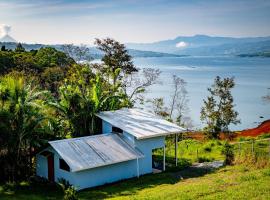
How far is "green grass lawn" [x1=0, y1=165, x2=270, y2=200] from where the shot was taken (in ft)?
45.2

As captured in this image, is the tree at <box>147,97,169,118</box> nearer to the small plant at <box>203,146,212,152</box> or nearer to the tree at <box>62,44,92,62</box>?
the small plant at <box>203,146,212,152</box>

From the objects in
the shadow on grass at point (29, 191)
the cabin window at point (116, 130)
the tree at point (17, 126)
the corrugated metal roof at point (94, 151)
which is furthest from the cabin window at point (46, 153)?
the cabin window at point (116, 130)

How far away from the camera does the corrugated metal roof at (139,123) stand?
873 inches

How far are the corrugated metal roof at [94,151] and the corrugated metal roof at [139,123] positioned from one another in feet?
2.92

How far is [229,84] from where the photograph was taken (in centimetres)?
4025

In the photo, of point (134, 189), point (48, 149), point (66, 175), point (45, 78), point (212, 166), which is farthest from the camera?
point (45, 78)

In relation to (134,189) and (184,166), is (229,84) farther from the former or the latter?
(134,189)

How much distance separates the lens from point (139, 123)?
23.7 metres

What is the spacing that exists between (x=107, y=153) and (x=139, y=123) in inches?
146

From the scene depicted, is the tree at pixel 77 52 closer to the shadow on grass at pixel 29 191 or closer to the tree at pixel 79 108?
the tree at pixel 79 108

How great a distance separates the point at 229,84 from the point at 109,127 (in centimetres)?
2043

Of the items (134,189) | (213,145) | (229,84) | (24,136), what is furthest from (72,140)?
(229,84)

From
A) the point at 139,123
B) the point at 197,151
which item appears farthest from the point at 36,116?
the point at 197,151

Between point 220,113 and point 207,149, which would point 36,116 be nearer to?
point 207,149
